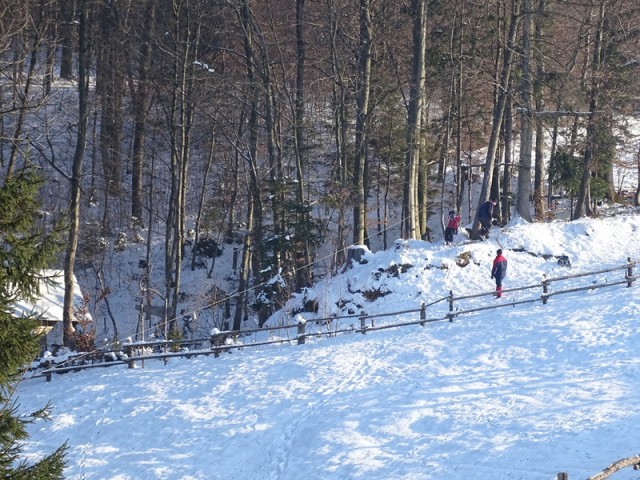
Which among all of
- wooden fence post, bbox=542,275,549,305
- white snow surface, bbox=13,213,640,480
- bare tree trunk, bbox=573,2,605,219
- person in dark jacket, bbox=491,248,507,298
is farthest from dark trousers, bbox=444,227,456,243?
bare tree trunk, bbox=573,2,605,219

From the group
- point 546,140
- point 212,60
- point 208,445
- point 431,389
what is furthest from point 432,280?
point 546,140

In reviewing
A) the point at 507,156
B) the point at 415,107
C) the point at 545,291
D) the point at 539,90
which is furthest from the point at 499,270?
the point at 507,156

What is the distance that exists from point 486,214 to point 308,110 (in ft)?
64.9

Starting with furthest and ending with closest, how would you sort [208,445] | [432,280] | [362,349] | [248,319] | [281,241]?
[248,319] → [281,241] → [432,280] → [362,349] → [208,445]

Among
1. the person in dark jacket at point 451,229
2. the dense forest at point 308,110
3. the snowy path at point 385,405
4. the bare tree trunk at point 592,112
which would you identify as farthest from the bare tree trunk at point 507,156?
the snowy path at point 385,405

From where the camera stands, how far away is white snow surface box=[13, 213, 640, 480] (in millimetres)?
13727

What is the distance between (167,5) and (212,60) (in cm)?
821

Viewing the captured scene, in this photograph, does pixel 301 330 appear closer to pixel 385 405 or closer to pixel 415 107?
pixel 385 405

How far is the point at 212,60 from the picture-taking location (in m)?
38.2

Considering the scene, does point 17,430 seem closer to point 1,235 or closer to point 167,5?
point 1,235

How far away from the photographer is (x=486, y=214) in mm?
25875

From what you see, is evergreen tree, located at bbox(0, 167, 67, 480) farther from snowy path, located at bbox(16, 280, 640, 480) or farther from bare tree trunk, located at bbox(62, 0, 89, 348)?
bare tree trunk, located at bbox(62, 0, 89, 348)

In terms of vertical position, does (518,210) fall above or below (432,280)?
above

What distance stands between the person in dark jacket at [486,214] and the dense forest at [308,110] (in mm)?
1464
